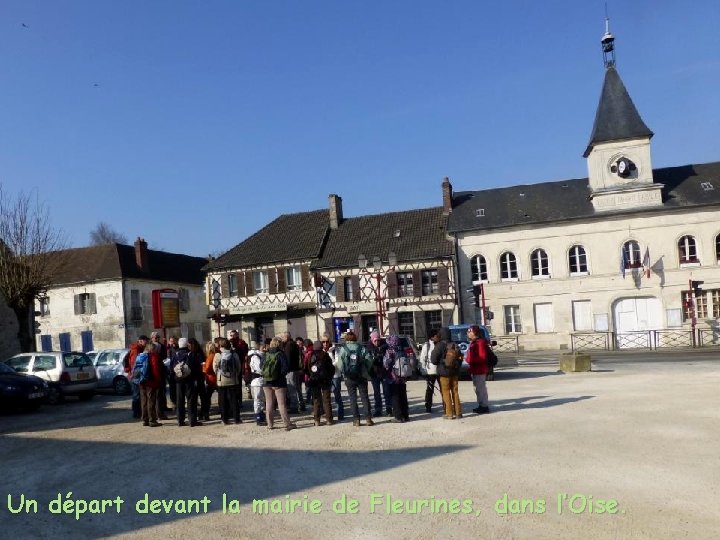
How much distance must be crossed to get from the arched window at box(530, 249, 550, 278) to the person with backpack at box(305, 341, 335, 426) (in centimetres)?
2554

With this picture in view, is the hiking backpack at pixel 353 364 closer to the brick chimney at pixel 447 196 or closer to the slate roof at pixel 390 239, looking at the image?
the slate roof at pixel 390 239

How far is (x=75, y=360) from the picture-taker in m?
18.8

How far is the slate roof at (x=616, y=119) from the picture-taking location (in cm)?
3450

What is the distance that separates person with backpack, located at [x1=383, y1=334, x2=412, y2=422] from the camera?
11273mm

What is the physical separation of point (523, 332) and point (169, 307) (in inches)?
853

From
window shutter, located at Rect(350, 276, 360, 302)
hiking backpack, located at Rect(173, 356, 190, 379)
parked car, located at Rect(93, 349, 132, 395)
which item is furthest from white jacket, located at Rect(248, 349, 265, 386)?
window shutter, located at Rect(350, 276, 360, 302)

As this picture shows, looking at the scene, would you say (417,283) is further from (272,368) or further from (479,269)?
(272,368)

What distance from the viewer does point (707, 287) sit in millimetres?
32219

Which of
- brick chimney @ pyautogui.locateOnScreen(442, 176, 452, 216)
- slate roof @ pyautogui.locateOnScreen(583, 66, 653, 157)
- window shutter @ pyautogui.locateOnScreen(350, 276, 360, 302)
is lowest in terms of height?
window shutter @ pyautogui.locateOnScreen(350, 276, 360, 302)

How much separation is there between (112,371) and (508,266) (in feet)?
71.9

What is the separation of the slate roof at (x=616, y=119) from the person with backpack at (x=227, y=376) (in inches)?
1123


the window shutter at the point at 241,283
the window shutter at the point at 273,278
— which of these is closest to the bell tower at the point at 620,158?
the window shutter at the point at 273,278

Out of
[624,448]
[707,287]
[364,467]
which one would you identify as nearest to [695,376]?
[624,448]

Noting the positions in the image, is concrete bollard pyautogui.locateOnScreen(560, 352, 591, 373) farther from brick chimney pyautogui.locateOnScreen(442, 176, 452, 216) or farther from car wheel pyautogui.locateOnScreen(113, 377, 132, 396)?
brick chimney pyautogui.locateOnScreen(442, 176, 452, 216)
